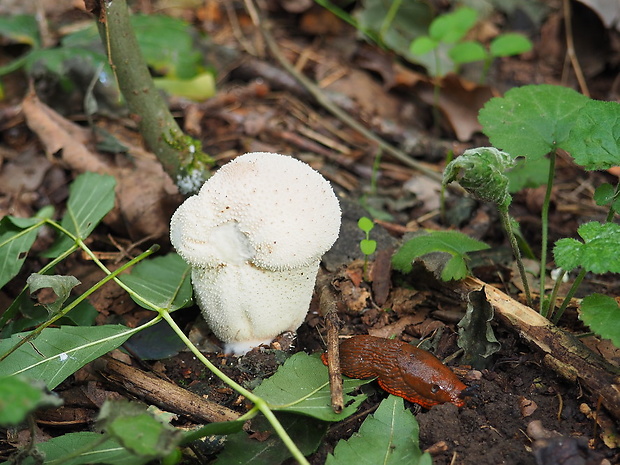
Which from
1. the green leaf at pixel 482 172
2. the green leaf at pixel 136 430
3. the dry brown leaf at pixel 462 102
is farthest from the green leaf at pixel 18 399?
the dry brown leaf at pixel 462 102

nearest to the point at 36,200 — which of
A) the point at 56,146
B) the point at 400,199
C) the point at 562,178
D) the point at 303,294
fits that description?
the point at 56,146

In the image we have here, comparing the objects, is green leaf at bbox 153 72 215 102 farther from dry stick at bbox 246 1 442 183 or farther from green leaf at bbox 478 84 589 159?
green leaf at bbox 478 84 589 159

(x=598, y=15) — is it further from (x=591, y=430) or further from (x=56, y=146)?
(x=56, y=146)

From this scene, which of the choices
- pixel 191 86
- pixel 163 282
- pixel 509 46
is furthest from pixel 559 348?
pixel 191 86

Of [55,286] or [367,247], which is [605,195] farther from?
[55,286]

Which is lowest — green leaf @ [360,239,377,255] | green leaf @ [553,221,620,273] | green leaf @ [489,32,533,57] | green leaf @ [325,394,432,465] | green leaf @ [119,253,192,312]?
green leaf @ [325,394,432,465]

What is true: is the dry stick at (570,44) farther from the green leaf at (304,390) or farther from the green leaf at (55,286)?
the green leaf at (55,286)

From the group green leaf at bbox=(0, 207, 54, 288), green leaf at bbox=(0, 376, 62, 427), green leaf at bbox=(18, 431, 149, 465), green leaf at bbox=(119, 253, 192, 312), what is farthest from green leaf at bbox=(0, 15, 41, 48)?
green leaf at bbox=(0, 376, 62, 427)
